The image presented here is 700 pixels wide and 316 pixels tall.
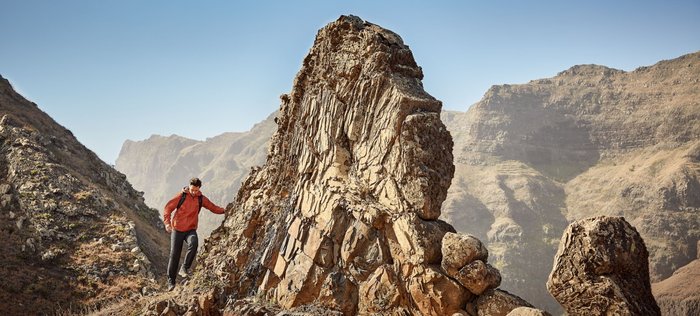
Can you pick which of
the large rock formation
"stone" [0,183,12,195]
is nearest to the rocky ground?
the large rock formation

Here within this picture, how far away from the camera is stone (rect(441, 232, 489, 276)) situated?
34.9 ft

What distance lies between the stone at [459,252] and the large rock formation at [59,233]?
16666mm

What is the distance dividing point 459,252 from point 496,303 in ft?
4.44

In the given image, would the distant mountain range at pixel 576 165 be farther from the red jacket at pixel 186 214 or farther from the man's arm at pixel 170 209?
the man's arm at pixel 170 209

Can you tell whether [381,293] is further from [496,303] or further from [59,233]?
[59,233]

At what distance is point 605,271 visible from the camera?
8312 millimetres

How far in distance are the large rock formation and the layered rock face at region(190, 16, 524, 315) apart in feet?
31.5

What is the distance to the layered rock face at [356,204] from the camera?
36.2 ft

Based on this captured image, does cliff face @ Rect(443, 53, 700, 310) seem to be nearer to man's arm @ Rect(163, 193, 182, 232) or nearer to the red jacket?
the red jacket

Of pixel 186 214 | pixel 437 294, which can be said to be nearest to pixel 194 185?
pixel 186 214

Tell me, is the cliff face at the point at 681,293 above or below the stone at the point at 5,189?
below

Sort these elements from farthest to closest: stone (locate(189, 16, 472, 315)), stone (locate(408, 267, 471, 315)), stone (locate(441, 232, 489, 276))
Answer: stone (locate(189, 16, 472, 315)), stone (locate(441, 232, 489, 276)), stone (locate(408, 267, 471, 315))

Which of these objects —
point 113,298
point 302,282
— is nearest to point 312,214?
point 302,282

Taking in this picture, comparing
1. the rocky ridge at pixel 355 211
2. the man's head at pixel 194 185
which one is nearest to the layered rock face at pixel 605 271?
the rocky ridge at pixel 355 211
